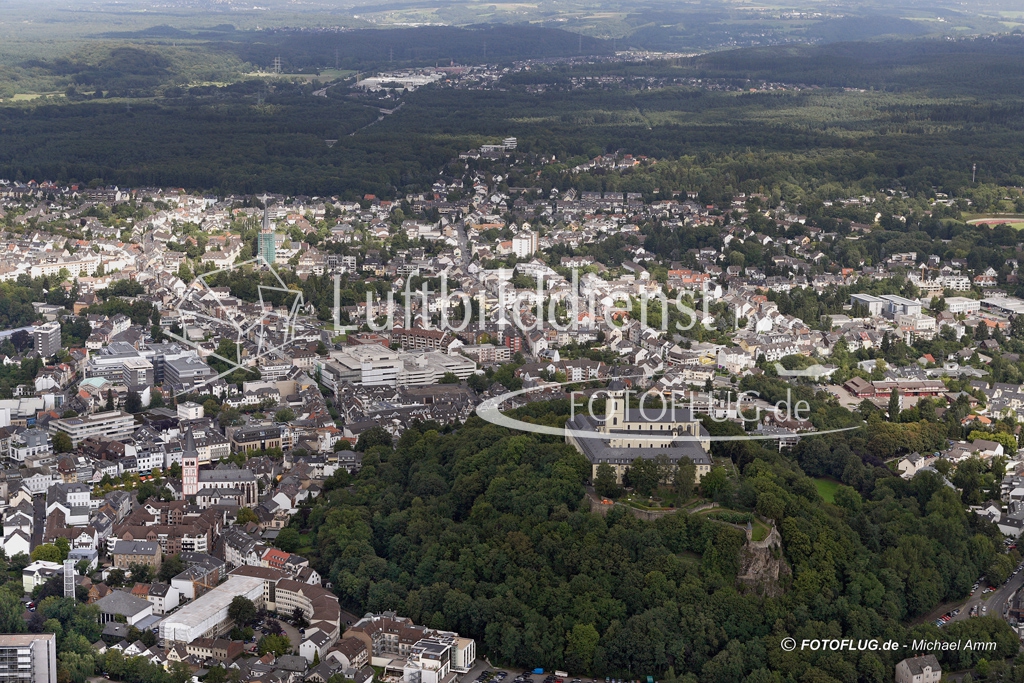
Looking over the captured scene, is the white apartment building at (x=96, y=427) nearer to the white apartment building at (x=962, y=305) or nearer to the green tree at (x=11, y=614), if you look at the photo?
the green tree at (x=11, y=614)

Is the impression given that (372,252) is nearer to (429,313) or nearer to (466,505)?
(429,313)

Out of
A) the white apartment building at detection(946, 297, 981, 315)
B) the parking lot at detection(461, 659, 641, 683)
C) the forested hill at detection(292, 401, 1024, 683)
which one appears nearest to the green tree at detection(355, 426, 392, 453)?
the forested hill at detection(292, 401, 1024, 683)

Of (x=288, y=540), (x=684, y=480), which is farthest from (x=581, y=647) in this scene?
(x=288, y=540)

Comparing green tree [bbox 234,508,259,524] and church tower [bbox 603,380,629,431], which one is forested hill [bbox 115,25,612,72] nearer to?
church tower [bbox 603,380,629,431]

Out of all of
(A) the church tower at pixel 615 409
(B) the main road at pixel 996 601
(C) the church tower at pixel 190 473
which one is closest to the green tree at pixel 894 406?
(A) the church tower at pixel 615 409

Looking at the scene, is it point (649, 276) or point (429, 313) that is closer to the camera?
point (429, 313)

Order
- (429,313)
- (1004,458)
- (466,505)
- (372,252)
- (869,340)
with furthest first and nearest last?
(372,252) → (429,313) → (869,340) → (1004,458) → (466,505)

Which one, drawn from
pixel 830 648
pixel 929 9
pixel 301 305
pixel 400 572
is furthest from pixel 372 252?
pixel 929 9
